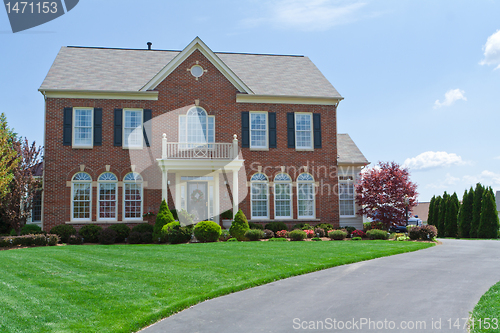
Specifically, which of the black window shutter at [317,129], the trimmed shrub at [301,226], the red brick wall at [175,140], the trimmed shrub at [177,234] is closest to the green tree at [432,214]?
the red brick wall at [175,140]

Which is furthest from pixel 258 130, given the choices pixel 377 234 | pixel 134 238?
pixel 134 238

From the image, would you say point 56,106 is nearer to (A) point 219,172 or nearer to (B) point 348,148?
(A) point 219,172

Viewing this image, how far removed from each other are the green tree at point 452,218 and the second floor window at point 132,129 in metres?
22.9

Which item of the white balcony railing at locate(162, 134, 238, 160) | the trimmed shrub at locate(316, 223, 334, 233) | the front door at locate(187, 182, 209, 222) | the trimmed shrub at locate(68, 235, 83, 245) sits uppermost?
the white balcony railing at locate(162, 134, 238, 160)

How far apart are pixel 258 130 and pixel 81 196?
391 inches

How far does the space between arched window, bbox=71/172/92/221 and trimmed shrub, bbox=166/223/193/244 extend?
17.7ft

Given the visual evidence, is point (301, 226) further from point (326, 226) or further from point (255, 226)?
point (255, 226)

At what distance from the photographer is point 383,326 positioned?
6105mm

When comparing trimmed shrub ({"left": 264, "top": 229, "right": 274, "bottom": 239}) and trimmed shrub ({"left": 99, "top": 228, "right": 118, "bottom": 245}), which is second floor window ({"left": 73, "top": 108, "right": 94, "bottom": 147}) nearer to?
trimmed shrub ({"left": 99, "top": 228, "right": 118, "bottom": 245})

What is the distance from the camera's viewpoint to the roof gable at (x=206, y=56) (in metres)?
22.0

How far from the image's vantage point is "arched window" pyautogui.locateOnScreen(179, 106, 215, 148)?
72.9ft

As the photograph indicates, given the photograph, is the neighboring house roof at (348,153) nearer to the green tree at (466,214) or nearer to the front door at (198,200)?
A: the front door at (198,200)

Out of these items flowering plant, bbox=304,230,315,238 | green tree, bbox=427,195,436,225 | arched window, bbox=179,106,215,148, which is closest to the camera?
flowering plant, bbox=304,230,315,238

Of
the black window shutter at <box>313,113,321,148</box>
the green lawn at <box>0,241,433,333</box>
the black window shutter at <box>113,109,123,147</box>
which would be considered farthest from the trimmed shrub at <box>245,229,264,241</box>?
the black window shutter at <box>113,109,123,147</box>
